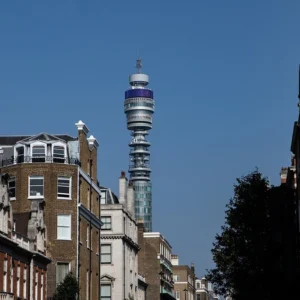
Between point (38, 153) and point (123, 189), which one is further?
point (123, 189)

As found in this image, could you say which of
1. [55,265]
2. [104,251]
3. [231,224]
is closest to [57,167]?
[55,265]

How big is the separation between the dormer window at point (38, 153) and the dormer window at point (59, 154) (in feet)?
3.64

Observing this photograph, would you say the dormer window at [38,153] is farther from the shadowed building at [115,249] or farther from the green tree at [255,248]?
the shadowed building at [115,249]

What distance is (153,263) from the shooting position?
150375 millimetres

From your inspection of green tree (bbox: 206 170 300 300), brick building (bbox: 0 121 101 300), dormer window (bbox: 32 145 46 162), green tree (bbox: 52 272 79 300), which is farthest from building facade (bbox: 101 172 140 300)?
green tree (bbox: 206 170 300 300)

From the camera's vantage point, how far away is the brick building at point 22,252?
67688 millimetres

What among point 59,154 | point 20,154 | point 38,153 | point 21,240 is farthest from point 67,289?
point 20,154

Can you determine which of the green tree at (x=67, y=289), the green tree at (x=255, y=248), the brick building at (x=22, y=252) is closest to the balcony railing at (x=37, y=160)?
→ the brick building at (x=22, y=252)

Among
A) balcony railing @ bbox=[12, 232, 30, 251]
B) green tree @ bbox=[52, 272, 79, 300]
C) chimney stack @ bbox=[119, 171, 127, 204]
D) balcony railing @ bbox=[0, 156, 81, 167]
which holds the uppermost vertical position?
chimney stack @ bbox=[119, 171, 127, 204]

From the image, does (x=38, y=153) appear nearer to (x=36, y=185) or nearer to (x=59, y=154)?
(x=59, y=154)

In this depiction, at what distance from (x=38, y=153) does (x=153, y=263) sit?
62.5m

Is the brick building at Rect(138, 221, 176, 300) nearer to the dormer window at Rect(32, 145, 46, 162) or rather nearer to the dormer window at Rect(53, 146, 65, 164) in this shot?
the dormer window at Rect(53, 146, 65, 164)

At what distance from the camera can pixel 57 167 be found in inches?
3580

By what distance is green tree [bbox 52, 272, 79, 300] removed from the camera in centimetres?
8169
